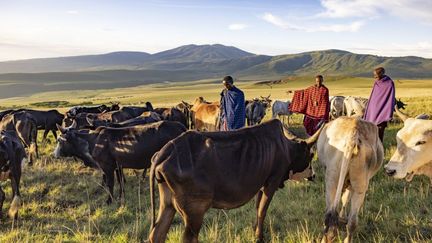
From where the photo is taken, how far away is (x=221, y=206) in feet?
15.7

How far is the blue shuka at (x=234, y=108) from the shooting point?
9.43 m

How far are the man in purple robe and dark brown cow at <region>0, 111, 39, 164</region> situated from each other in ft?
36.4

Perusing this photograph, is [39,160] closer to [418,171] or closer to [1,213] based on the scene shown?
[1,213]

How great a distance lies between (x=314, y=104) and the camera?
377 inches

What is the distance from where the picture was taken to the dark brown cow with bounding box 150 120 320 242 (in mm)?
4477

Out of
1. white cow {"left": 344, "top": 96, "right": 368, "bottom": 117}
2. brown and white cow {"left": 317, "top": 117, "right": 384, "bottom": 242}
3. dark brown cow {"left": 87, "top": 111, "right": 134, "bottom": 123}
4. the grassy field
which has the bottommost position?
the grassy field

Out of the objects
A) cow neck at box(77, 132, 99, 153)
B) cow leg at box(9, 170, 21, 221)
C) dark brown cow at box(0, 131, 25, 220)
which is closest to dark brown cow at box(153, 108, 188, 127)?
cow neck at box(77, 132, 99, 153)

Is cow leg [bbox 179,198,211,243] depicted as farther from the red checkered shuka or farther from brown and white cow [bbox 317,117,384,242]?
the red checkered shuka

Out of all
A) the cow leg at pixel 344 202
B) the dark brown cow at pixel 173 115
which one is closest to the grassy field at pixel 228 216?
the cow leg at pixel 344 202

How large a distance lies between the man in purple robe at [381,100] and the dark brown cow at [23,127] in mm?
11100

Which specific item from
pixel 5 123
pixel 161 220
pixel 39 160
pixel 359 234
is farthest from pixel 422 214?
pixel 5 123

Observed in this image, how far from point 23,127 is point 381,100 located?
11725 millimetres

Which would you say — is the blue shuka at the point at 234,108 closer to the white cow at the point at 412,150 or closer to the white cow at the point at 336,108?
the white cow at the point at 412,150

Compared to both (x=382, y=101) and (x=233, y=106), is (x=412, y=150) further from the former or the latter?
(x=233, y=106)
